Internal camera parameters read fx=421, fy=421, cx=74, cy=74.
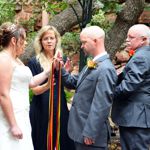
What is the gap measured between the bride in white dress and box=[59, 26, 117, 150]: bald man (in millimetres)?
450

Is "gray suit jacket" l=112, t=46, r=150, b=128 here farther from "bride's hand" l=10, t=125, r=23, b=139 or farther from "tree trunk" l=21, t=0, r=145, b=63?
"tree trunk" l=21, t=0, r=145, b=63

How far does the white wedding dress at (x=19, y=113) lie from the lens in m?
3.46

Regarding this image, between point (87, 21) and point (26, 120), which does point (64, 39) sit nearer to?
point (87, 21)

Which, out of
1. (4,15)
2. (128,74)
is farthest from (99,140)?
(4,15)

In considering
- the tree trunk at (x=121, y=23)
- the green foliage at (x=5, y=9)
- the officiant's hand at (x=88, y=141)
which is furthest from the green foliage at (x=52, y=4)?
the officiant's hand at (x=88, y=141)

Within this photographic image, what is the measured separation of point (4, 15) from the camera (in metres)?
6.70

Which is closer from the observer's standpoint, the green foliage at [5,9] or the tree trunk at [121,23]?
the tree trunk at [121,23]

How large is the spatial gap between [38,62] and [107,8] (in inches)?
66.4

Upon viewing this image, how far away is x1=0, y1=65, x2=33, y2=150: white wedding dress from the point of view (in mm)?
3459

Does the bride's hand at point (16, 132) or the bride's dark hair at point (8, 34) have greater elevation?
the bride's dark hair at point (8, 34)

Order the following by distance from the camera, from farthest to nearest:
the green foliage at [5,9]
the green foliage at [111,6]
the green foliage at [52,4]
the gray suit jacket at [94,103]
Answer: the green foliage at [5,9], the green foliage at [52,4], the green foliage at [111,6], the gray suit jacket at [94,103]

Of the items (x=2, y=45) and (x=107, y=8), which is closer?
(x=2, y=45)

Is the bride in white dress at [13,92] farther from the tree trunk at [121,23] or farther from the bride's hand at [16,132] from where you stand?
the tree trunk at [121,23]

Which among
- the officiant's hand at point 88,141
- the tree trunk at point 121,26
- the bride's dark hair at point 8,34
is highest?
the bride's dark hair at point 8,34
